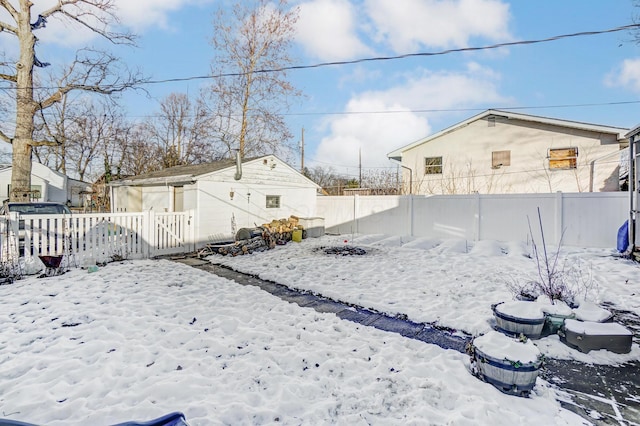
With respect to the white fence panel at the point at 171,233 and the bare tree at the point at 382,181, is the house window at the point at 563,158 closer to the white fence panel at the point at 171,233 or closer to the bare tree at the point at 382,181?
the bare tree at the point at 382,181

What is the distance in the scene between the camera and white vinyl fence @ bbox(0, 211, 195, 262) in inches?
262

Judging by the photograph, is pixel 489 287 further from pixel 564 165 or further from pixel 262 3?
pixel 262 3

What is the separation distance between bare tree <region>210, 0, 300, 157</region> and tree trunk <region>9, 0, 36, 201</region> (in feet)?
24.4

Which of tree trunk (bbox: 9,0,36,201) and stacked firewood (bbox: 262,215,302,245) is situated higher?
tree trunk (bbox: 9,0,36,201)

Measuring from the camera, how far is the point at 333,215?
15.0m

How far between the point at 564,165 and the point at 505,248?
738cm

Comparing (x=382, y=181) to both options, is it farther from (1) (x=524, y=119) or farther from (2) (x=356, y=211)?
(1) (x=524, y=119)

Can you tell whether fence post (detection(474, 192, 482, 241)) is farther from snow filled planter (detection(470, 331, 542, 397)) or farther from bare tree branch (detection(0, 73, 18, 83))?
bare tree branch (detection(0, 73, 18, 83))

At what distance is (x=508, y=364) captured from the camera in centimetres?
262

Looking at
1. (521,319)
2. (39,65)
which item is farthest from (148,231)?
(39,65)

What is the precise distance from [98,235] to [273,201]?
6.88 m

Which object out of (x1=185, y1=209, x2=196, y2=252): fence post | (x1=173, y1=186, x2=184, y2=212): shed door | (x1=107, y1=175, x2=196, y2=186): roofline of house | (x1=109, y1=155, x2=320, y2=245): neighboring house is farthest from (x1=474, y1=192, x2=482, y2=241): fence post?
(x1=173, y1=186, x2=184, y2=212): shed door

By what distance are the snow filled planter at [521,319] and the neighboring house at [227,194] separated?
8.95 meters

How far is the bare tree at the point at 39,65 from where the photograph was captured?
1108 centimetres
